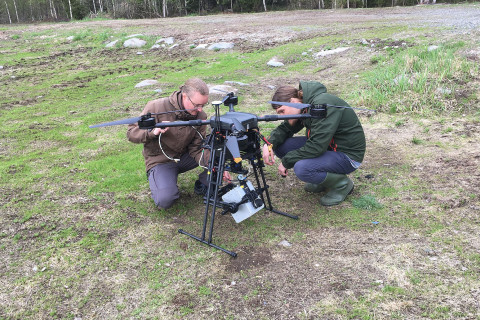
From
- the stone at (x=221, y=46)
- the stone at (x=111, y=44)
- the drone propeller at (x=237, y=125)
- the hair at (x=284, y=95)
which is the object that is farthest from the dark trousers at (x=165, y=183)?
the stone at (x=111, y=44)

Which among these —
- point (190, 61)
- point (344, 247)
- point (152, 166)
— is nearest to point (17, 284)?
point (152, 166)

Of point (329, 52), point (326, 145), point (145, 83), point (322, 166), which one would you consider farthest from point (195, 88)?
point (329, 52)

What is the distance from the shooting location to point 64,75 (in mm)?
12727

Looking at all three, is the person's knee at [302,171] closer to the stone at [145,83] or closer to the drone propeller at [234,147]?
the drone propeller at [234,147]

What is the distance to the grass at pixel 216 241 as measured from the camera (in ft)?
9.68

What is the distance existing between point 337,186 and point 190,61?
33.2 feet

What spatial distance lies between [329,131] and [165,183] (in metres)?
1.91

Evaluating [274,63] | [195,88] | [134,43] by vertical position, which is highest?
[134,43]

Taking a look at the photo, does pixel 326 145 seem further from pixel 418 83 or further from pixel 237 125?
pixel 418 83

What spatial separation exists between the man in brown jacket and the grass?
31 centimetres

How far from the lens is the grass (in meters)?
2.95

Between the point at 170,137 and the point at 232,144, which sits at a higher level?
the point at 232,144

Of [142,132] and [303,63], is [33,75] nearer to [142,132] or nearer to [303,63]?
[303,63]

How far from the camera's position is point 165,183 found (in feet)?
14.0
